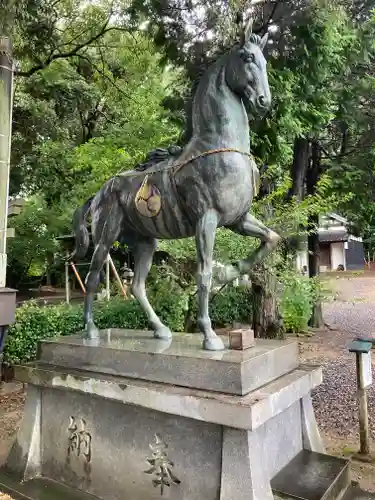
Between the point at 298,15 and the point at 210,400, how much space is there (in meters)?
5.25

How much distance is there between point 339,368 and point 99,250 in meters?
5.66

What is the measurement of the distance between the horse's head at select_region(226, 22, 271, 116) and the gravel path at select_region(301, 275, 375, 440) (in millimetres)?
3782

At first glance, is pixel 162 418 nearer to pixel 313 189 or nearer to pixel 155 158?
pixel 155 158

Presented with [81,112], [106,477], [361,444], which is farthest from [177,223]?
[81,112]

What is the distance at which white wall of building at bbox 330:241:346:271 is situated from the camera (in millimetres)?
33594

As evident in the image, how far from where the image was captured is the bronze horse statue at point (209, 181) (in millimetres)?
2725

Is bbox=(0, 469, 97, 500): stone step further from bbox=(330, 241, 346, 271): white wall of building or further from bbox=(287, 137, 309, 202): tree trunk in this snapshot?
bbox=(330, 241, 346, 271): white wall of building

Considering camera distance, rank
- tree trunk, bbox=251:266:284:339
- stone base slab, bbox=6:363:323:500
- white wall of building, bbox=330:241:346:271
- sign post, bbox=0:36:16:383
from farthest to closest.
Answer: white wall of building, bbox=330:241:346:271
tree trunk, bbox=251:266:284:339
sign post, bbox=0:36:16:383
stone base slab, bbox=6:363:323:500

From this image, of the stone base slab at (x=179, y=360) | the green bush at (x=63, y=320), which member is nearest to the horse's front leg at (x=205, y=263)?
the stone base slab at (x=179, y=360)

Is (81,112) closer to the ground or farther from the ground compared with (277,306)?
farther from the ground

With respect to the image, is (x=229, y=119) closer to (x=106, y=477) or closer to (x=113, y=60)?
(x=106, y=477)

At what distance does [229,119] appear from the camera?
111 inches

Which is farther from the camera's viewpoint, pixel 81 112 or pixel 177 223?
pixel 81 112

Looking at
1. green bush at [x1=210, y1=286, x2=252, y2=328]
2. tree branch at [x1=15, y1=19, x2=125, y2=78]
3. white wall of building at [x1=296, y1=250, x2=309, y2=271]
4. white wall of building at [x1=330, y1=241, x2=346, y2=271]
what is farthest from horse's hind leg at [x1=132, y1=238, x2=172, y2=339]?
white wall of building at [x1=330, y1=241, x2=346, y2=271]
